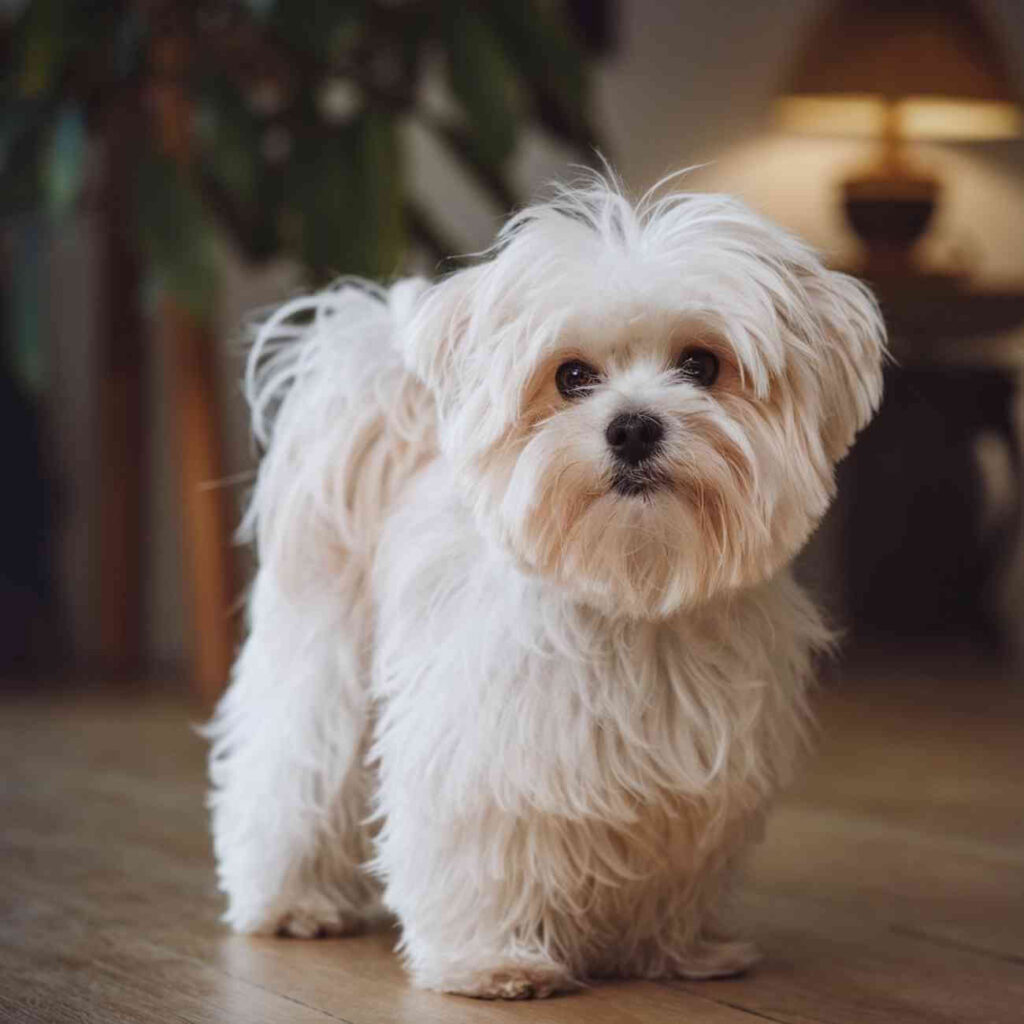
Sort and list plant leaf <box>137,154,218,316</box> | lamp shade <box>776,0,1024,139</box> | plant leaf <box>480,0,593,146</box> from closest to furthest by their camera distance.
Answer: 1. plant leaf <box>137,154,218,316</box>
2. plant leaf <box>480,0,593,146</box>
3. lamp shade <box>776,0,1024,139</box>

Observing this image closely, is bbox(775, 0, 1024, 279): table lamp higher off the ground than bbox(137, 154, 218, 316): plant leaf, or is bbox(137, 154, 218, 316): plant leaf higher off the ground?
bbox(775, 0, 1024, 279): table lamp

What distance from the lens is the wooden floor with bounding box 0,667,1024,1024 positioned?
59.9 inches

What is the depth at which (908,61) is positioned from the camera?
13.6 ft

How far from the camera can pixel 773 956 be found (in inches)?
67.7

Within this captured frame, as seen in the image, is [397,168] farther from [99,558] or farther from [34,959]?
[34,959]

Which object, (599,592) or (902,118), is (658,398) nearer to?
(599,592)

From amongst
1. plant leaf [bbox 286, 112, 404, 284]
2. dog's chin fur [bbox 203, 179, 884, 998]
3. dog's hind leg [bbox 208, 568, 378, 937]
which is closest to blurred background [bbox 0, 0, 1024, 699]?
plant leaf [bbox 286, 112, 404, 284]

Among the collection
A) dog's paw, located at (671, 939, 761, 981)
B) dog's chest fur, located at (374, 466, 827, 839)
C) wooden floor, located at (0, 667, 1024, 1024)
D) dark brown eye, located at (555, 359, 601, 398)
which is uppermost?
dark brown eye, located at (555, 359, 601, 398)

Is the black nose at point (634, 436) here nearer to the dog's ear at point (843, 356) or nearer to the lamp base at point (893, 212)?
the dog's ear at point (843, 356)

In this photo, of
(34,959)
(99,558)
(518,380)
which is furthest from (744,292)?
(99,558)

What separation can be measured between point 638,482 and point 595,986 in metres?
0.48

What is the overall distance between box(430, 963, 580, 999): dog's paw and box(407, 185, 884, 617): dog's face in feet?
1.07

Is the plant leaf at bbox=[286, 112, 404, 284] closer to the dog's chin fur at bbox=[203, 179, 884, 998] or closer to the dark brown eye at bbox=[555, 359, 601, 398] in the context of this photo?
the dog's chin fur at bbox=[203, 179, 884, 998]

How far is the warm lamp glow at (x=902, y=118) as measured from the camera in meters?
4.23
